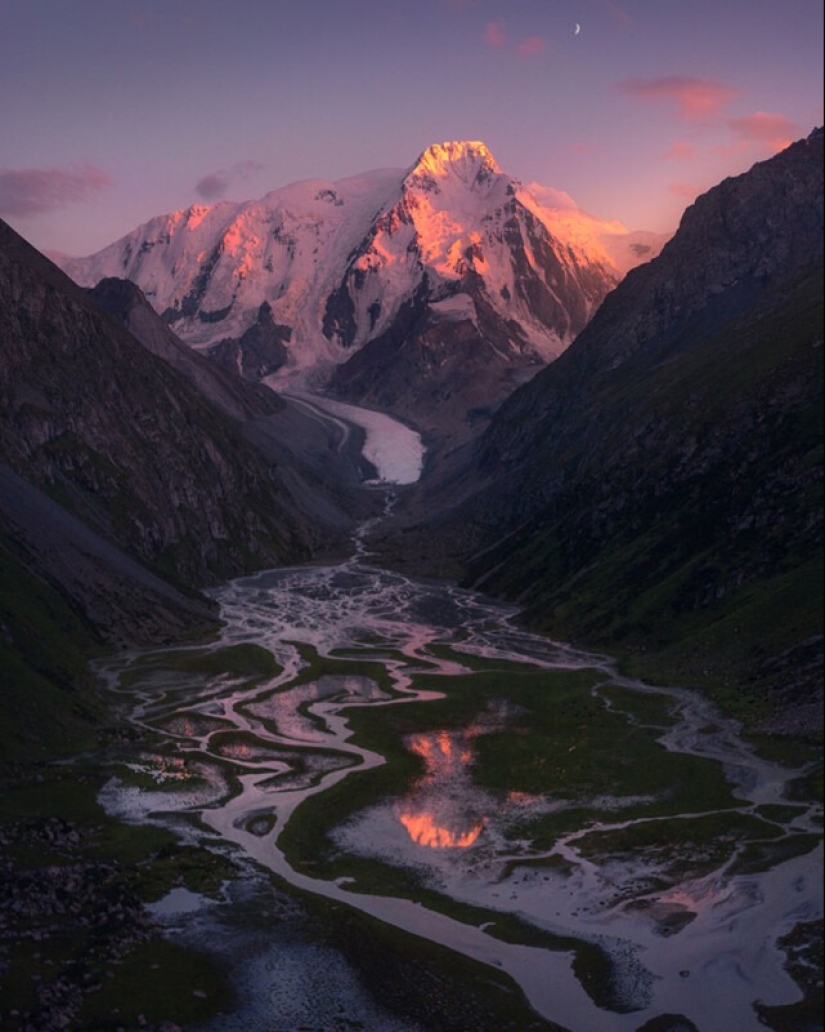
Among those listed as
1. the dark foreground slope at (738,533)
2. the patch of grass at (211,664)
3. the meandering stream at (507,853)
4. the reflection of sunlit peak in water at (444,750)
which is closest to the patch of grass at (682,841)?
the meandering stream at (507,853)

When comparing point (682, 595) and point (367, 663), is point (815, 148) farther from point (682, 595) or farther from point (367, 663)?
point (367, 663)

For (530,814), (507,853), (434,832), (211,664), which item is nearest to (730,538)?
Answer: (530,814)

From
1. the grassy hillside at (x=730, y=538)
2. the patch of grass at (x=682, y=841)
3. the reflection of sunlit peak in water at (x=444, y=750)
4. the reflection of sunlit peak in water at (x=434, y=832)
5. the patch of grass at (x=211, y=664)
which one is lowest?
the reflection of sunlit peak in water at (x=434, y=832)

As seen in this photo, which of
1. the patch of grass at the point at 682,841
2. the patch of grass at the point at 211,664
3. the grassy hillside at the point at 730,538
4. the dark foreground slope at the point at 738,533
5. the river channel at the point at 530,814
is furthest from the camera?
the patch of grass at the point at 211,664

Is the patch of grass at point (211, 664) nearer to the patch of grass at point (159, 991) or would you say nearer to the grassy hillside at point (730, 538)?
the grassy hillside at point (730, 538)

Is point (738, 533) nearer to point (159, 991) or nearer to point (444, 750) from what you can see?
point (444, 750)

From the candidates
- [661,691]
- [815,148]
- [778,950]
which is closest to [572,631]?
[661,691]

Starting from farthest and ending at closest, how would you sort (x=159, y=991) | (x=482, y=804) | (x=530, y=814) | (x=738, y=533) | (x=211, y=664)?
(x=211, y=664) < (x=738, y=533) < (x=482, y=804) < (x=530, y=814) < (x=159, y=991)

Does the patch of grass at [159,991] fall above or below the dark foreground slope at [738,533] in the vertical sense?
below
